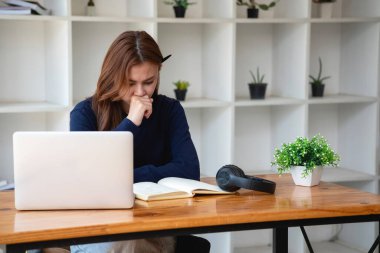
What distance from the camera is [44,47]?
4.09 meters

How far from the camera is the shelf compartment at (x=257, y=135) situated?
462 cm

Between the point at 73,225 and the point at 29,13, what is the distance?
75.0 inches

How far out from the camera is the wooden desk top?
205 centimetres

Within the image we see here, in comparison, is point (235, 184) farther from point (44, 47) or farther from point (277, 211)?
point (44, 47)

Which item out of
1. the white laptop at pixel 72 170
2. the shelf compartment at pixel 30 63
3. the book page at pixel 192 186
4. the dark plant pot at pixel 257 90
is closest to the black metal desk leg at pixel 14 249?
the white laptop at pixel 72 170

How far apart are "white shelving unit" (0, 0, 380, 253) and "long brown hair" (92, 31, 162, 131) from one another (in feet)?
2.78

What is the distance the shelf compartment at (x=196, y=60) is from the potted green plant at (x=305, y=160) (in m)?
1.51

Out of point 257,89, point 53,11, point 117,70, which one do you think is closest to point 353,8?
point 257,89

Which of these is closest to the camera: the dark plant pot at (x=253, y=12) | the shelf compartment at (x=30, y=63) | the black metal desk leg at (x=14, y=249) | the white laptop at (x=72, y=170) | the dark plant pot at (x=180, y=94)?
the black metal desk leg at (x=14, y=249)

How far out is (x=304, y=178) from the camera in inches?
106

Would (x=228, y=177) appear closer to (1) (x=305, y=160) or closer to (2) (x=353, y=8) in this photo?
(1) (x=305, y=160)

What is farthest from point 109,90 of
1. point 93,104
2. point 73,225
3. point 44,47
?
point 44,47

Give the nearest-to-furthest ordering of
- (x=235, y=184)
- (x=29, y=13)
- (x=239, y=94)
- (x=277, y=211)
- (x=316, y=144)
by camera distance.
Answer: (x=277, y=211)
(x=235, y=184)
(x=316, y=144)
(x=29, y=13)
(x=239, y=94)

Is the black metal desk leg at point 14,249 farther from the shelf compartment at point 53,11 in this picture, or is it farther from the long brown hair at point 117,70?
the shelf compartment at point 53,11
